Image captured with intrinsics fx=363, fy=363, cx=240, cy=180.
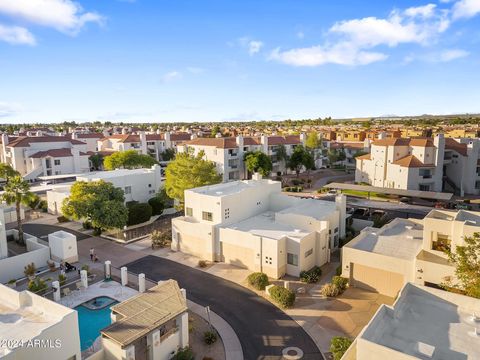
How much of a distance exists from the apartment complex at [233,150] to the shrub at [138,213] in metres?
27.6

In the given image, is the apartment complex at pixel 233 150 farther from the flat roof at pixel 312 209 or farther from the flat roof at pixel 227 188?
the flat roof at pixel 312 209

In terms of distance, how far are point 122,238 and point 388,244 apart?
29873 millimetres

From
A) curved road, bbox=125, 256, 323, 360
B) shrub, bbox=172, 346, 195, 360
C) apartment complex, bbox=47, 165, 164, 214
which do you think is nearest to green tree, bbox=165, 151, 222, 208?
apartment complex, bbox=47, 165, 164, 214

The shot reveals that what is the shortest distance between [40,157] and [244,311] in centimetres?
7489

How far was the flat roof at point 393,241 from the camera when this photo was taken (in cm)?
3122

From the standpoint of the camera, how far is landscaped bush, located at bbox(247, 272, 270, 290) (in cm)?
3078

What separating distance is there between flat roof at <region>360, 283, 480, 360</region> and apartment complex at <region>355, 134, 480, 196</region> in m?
49.6

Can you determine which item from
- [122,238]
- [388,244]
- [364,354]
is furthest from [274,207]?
[364,354]

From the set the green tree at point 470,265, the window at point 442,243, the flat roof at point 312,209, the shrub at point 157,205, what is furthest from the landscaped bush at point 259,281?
the shrub at point 157,205

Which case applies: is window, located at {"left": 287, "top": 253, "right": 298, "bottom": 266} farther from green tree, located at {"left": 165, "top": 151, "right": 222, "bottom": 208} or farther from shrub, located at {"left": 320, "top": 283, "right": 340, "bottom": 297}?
green tree, located at {"left": 165, "top": 151, "right": 222, "bottom": 208}

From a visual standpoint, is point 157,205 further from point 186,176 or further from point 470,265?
point 470,265

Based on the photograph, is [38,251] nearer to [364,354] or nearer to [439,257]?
[364,354]

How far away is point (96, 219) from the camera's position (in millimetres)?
42000

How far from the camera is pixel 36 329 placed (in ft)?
61.3
